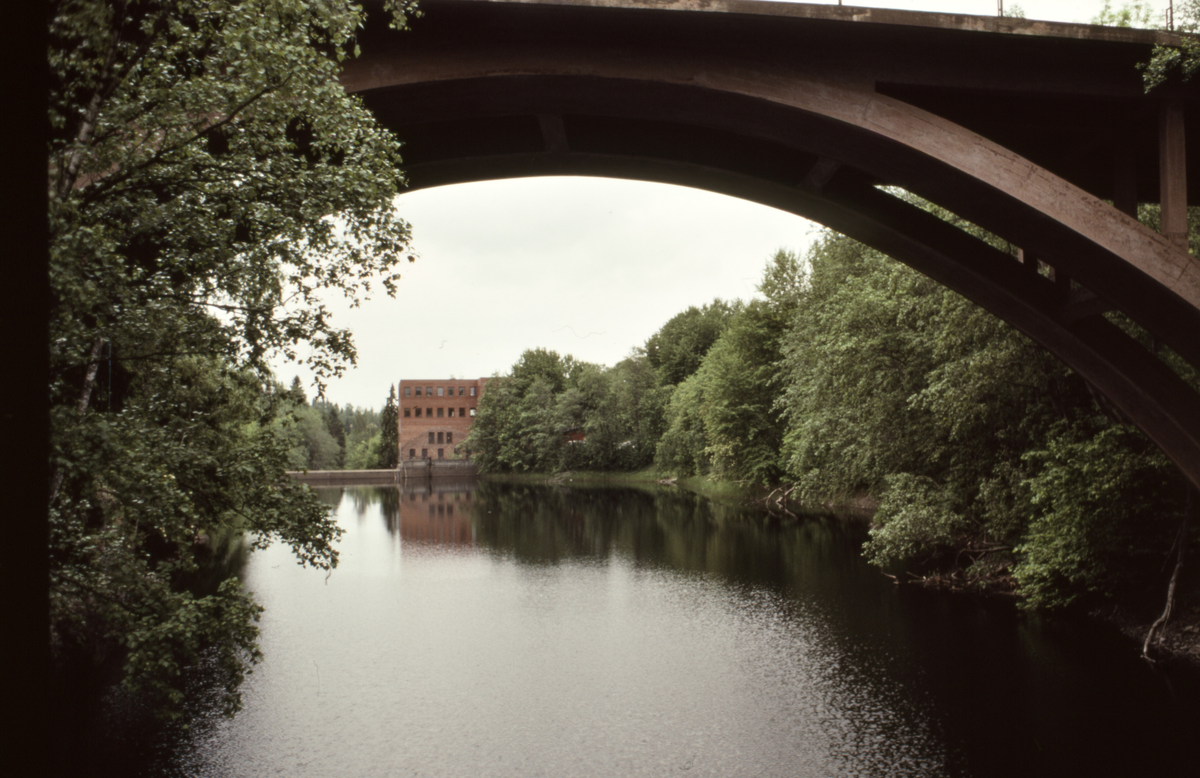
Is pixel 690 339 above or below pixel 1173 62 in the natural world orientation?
above

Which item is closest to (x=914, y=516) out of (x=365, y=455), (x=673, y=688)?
(x=673, y=688)

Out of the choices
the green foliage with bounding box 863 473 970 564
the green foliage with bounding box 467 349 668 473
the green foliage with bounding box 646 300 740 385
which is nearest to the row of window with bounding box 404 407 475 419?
the green foliage with bounding box 467 349 668 473

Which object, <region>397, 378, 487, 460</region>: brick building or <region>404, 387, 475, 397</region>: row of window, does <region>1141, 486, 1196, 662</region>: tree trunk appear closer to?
<region>397, 378, 487, 460</region>: brick building

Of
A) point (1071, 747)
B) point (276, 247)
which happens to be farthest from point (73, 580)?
point (1071, 747)

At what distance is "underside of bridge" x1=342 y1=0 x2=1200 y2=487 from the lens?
271 inches

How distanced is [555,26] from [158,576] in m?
5.36

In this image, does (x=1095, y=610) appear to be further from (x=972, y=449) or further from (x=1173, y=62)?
(x=1173, y=62)

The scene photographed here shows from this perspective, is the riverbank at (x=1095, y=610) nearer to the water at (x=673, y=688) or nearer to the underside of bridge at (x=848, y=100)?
the water at (x=673, y=688)

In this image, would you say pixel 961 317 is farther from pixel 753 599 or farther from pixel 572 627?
pixel 572 627

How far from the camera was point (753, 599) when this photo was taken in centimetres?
1664

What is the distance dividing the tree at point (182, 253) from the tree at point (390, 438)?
8413 centimetres

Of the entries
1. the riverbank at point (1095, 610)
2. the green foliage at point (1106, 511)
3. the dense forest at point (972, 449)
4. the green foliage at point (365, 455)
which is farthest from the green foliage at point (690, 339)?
the green foliage at point (1106, 511)

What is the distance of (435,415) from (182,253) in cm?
8320

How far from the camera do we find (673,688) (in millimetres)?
11164
